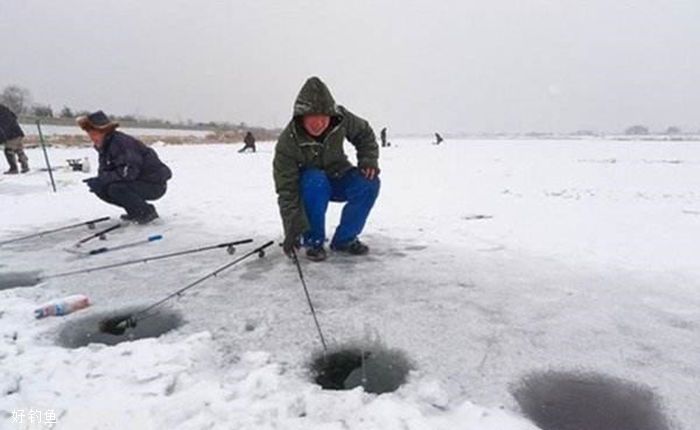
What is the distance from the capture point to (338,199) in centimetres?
414

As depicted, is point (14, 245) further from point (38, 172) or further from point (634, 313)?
point (38, 172)

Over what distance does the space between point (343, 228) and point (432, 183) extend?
602 centimetres

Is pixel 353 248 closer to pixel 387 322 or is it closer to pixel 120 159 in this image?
pixel 387 322

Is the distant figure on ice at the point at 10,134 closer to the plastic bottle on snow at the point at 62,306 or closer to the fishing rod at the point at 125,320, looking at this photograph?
the plastic bottle on snow at the point at 62,306

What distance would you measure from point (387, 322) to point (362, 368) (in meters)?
0.51

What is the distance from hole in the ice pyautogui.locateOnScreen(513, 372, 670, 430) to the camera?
1795 millimetres

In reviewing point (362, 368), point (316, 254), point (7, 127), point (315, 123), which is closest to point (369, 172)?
point (315, 123)

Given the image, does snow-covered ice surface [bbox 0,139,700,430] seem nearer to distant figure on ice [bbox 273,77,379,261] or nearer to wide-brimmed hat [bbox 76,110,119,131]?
distant figure on ice [bbox 273,77,379,261]

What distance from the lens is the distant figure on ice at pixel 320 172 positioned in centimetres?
362

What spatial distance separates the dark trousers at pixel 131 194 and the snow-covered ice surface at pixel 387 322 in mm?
324

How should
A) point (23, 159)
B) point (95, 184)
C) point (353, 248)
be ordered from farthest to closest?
point (23, 159)
point (95, 184)
point (353, 248)

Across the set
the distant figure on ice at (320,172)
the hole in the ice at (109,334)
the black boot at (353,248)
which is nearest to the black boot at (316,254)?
the distant figure on ice at (320,172)

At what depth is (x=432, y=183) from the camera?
384 inches

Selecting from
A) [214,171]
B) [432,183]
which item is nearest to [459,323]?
[432,183]
